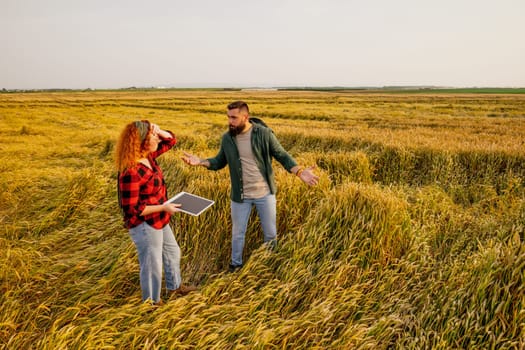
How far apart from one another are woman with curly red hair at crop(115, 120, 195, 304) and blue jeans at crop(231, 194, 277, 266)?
3.11ft

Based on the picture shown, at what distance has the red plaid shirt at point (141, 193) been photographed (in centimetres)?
281

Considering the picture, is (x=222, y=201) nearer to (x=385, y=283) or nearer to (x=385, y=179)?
(x=385, y=283)

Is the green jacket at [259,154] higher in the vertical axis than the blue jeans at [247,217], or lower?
higher

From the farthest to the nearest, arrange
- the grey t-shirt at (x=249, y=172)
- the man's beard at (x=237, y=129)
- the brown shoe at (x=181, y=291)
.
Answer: the grey t-shirt at (x=249, y=172) < the man's beard at (x=237, y=129) < the brown shoe at (x=181, y=291)

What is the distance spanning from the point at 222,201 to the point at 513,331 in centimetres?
379

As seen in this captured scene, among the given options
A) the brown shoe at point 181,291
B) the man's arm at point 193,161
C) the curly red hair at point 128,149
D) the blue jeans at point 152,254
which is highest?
the curly red hair at point 128,149

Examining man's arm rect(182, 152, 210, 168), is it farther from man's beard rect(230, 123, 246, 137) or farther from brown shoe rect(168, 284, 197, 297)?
brown shoe rect(168, 284, 197, 297)

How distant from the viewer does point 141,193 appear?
2.96 m

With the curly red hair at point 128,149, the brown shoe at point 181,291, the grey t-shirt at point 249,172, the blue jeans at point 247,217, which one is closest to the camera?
the curly red hair at point 128,149

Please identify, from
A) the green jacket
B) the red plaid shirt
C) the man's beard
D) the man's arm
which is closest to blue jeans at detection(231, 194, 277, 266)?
the green jacket

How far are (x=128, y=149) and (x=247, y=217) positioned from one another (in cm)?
177

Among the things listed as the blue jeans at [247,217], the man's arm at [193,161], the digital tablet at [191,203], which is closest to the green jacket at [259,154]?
the blue jeans at [247,217]

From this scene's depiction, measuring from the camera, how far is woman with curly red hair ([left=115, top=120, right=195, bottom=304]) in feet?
9.22

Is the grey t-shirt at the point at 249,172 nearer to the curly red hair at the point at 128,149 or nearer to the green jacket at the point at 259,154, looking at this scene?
the green jacket at the point at 259,154
